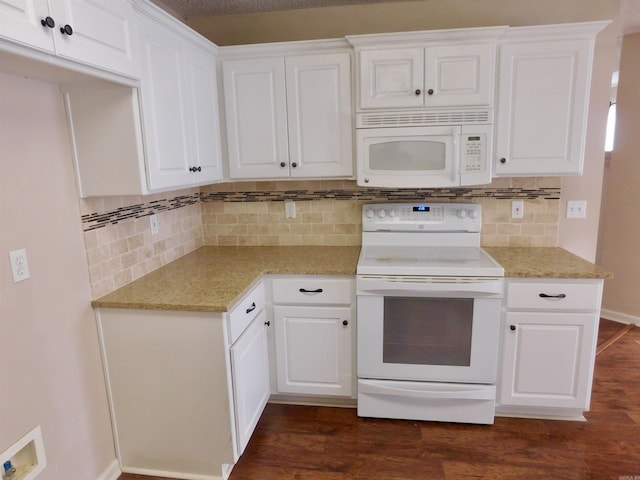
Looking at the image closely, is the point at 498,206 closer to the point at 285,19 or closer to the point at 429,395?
the point at 429,395

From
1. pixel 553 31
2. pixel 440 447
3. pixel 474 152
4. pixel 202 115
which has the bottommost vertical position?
pixel 440 447

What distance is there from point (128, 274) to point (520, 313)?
2.01 metres

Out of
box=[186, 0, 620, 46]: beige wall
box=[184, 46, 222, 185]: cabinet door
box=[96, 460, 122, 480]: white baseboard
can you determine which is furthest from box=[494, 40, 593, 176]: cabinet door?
box=[96, 460, 122, 480]: white baseboard

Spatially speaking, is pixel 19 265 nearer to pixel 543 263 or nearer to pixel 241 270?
pixel 241 270

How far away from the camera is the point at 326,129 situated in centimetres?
236

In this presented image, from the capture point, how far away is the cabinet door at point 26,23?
105 centimetres

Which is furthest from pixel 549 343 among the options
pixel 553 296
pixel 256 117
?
pixel 256 117

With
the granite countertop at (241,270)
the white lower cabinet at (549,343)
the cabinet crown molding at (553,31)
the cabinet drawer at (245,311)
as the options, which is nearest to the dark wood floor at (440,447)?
the white lower cabinet at (549,343)

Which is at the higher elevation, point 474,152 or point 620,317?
point 474,152

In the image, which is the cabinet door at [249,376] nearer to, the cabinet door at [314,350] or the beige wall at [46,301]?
the cabinet door at [314,350]

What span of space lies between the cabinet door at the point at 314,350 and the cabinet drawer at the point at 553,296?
88 centimetres

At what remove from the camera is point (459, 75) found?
217cm

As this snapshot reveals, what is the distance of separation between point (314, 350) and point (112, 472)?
1.13m

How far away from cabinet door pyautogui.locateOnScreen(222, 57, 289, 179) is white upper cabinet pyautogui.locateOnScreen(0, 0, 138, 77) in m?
0.83
